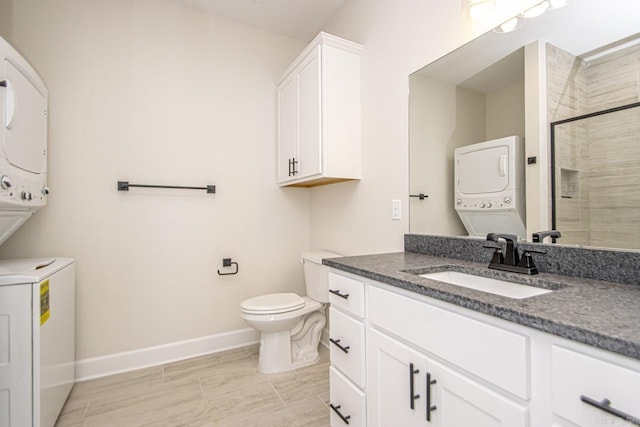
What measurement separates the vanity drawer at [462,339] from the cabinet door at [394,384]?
0.06 metres

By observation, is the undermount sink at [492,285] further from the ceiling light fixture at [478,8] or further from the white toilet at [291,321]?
the ceiling light fixture at [478,8]

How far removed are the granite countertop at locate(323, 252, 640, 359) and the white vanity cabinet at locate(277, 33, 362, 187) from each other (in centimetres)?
100

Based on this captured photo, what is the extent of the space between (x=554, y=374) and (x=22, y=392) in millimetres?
1940

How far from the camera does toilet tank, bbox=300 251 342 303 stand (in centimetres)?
220

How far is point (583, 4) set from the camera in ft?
3.44

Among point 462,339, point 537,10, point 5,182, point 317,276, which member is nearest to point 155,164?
point 5,182

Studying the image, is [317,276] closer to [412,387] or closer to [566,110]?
[412,387]

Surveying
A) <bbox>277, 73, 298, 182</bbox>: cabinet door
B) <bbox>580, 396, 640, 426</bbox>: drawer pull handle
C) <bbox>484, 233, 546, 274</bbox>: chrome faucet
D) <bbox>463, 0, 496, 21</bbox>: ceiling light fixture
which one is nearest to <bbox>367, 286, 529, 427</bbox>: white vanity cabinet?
<bbox>580, 396, 640, 426</bbox>: drawer pull handle

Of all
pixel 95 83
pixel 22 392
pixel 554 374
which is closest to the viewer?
pixel 554 374

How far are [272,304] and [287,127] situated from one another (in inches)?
54.0

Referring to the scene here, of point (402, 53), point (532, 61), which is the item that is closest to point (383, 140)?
point (402, 53)

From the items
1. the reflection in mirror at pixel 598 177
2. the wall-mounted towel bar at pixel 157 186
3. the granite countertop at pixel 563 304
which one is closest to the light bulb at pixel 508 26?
the reflection in mirror at pixel 598 177

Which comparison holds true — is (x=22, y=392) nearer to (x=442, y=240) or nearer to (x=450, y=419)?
(x=450, y=419)

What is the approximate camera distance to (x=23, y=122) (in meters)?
1.44
